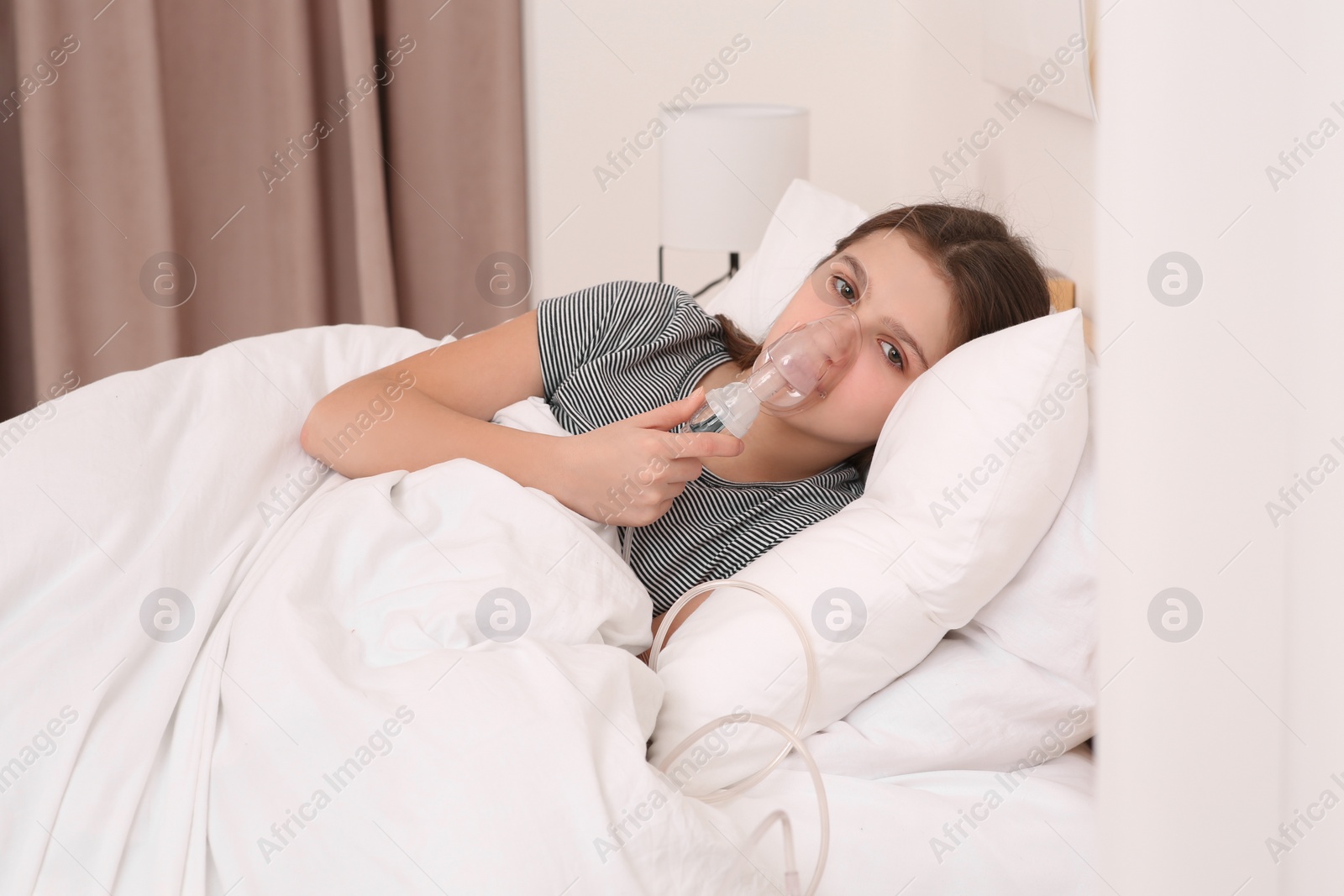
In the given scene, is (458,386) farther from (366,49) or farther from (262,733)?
(366,49)

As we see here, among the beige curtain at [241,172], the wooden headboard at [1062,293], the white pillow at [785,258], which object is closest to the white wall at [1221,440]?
the wooden headboard at [1062,293]

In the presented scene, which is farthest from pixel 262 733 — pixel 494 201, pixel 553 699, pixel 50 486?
pixel 494 201

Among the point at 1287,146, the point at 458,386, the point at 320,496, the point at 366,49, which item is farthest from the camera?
the point at 366,49

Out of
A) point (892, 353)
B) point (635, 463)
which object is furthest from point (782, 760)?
point (892, 353)

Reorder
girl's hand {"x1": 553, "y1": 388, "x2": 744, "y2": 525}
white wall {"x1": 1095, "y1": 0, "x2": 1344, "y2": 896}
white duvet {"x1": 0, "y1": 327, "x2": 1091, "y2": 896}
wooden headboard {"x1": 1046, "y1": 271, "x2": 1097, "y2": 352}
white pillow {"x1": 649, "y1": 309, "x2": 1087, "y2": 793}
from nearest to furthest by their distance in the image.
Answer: white wall {"x1": 1095, "y1": 0, "x2": 1344, "y2": 896} → white duvet {"x1": 0, "y1": 327, "x2": 1091, "y2": 896} → white pillow {"x1": 649, "y1": 309, "x2": 1087, "y2": 793} → girl's hand {"x1": 553, "y1": 388, "x2": 744, "y2": 525} → wooden headboard {"x1": 1046, "y1": 271, "x2": 1097, "y2": 352}

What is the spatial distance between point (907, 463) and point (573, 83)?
6.28ft

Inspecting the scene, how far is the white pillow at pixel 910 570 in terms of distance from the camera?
0.80m

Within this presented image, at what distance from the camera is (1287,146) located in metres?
0.40

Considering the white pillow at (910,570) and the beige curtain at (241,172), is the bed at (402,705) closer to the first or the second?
the white pillow at (910,570)

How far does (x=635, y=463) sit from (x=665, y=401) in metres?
0.25

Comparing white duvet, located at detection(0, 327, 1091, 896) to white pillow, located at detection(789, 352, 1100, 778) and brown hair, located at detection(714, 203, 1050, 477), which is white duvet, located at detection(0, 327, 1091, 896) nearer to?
white pillow, located at detection(789, 352, 1100, 778)

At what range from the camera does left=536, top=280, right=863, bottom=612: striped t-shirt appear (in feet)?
3.51

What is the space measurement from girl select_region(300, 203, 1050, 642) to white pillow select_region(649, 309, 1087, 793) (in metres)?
0.16

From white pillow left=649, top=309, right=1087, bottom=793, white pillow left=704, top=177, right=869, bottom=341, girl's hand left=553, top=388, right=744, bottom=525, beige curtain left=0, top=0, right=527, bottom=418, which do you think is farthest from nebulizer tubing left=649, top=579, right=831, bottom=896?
beige curtain left=0, top=0, right=527, bottom=418
